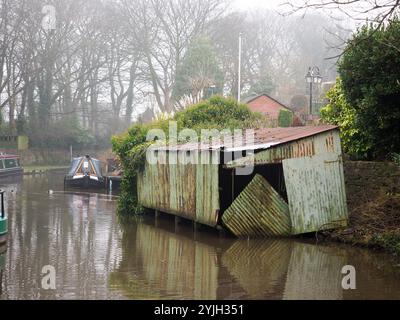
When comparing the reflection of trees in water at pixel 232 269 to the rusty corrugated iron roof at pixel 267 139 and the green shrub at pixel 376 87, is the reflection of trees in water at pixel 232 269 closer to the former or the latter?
the rusty corrugated iron roof at pixel 267 139

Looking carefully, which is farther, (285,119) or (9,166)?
(9,166)

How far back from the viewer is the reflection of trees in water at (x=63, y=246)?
959cm

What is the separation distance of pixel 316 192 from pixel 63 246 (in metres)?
6.03

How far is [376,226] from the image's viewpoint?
1323 centimetres

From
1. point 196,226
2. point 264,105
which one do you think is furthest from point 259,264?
point 264,105

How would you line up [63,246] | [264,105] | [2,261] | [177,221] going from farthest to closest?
[264,105] → [177,221] → [63,246] → [2,261]

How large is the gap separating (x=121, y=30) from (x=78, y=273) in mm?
40315

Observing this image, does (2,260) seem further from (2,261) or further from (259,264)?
(259,264)

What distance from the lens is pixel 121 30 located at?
48.8 metres

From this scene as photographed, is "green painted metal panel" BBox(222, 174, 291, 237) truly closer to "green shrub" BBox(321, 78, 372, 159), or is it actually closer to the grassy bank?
the grassy bank

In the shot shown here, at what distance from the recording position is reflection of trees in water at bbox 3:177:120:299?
959cm

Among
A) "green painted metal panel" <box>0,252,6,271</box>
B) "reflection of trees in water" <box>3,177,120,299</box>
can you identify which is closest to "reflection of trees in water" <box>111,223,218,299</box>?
"reflection of trees in water" <box>3,177,120,299</box>

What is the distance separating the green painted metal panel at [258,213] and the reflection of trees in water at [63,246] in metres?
2.94

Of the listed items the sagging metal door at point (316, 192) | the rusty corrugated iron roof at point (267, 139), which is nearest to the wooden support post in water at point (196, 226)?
the rusty corrugated iron roof at point (267, 139)
